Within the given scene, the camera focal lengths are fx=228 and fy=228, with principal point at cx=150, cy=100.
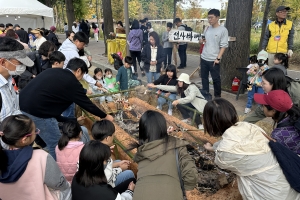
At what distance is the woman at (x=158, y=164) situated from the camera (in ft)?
5.02

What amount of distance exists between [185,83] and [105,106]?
5.04ft

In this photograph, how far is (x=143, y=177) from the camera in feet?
5.25

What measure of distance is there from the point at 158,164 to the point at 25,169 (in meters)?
0.90

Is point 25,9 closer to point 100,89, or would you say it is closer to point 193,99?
point 100,89

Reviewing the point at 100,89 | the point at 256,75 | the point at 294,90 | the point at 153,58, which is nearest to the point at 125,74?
the point at 100,89

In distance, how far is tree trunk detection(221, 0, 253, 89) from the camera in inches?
211

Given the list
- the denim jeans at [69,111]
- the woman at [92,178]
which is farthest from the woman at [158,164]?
the denim jeans at [69,111]

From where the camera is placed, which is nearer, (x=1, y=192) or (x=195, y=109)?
(x=1, y=192)

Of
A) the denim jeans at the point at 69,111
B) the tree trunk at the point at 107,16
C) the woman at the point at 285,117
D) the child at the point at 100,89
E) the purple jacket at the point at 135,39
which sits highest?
the tree trunk at the point at 107,16

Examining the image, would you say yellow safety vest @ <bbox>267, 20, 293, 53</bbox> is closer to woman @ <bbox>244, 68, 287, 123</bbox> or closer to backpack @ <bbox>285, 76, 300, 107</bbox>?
backpack @ <bbox>285, 76, 300, 107</bbox>

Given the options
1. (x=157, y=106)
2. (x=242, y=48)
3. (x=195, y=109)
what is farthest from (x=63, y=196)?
(x=242, y=48)

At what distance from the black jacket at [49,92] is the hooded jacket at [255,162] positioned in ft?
5.64

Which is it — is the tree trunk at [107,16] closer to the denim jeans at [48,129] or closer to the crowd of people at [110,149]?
the crowd of people at [110,149]

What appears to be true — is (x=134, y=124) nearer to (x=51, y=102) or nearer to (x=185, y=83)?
(x=185, y=83)
